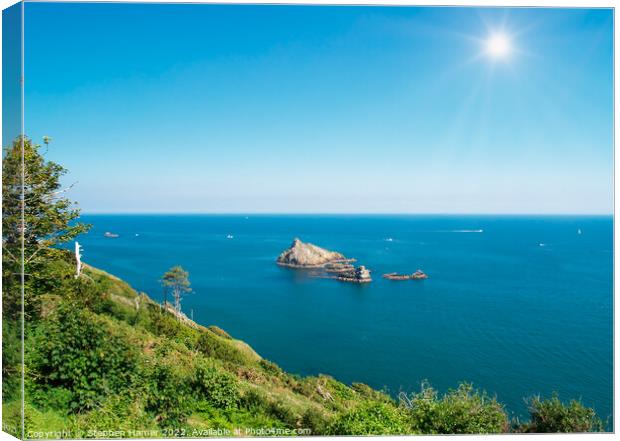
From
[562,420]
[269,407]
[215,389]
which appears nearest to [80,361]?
[215,389]

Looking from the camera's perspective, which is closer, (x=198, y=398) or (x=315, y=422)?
(x=315, y=422)

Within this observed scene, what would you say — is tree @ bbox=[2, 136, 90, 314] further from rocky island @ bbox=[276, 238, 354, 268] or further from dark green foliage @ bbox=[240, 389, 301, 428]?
rocky island @ bbox=[276, 238, 354, 268]

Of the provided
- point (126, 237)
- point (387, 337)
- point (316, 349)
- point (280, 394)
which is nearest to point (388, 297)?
point (387, 337)

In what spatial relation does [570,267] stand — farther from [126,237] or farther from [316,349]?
[126,237]

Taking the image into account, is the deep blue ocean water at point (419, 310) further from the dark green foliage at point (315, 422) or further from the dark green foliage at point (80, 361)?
the dark green foliage at point (315, 422)

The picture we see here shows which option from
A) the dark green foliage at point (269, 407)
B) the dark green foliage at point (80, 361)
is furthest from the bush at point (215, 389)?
the dark green foliage at point (80, 361)

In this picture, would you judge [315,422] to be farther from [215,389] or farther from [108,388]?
[108,388]
